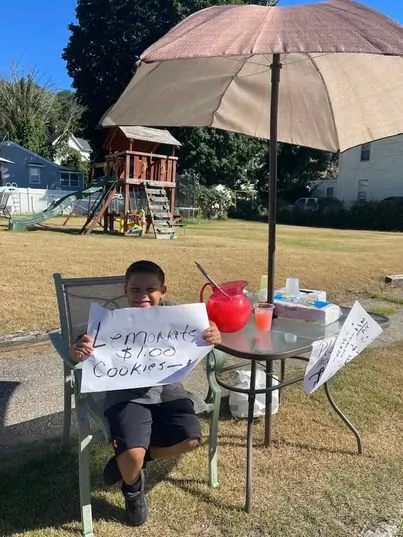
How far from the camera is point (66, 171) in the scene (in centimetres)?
4303

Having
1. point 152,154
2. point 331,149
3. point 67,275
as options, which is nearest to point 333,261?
point 67,275

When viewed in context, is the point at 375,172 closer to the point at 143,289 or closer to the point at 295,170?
the point at 295,170

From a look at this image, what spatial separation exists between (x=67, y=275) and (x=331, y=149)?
5.37m

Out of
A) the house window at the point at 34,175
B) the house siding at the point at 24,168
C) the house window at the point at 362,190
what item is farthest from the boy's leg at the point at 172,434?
the house window at the point at 34,175

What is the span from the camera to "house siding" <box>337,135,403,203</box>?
1241 inches

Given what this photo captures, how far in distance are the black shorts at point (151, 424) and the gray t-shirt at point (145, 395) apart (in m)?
0.02

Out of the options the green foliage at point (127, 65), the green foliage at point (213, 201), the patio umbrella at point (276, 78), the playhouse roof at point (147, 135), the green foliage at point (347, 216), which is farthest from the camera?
the green foliage at point (213, 201)

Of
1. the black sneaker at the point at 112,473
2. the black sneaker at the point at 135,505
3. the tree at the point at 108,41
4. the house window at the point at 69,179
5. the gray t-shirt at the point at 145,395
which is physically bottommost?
the black sneaker at the point at 135,505

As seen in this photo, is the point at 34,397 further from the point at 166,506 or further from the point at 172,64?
the point at 172,64

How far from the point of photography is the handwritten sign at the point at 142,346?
2264 mm

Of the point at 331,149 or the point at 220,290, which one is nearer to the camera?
the point at 220,290

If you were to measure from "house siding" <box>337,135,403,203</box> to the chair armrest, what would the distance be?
30662 millimetres

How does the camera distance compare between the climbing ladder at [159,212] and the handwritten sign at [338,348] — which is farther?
the climbing ladder at [159,212]

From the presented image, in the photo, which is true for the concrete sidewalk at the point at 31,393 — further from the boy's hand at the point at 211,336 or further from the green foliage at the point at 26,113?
the green foliage at the point at 26,113
